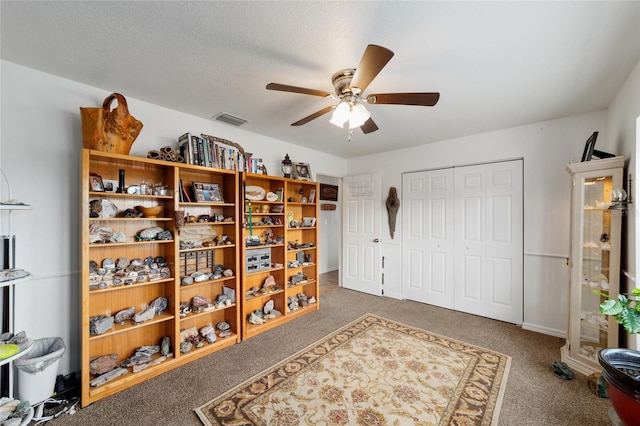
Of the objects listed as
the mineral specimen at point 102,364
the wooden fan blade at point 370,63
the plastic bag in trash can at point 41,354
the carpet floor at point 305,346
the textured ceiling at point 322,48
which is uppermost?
the textured ceiling at point 322,48

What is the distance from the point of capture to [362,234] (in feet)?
14.8

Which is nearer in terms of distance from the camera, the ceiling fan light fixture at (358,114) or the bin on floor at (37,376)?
the bin on floor at (37,376)

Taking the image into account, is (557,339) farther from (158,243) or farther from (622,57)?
(158,243)

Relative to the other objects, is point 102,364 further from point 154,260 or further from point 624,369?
point 624,369

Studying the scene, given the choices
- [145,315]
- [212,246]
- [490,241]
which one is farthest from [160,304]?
[490,241]

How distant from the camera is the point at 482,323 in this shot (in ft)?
10.3

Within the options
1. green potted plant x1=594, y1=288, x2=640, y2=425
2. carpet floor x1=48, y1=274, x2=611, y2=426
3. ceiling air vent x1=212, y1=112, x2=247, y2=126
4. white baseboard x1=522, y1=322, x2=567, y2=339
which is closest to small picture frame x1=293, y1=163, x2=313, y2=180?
ceiling air vent x1=212, y1=112, x2=247, y2=126

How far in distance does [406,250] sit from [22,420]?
414 centimetres

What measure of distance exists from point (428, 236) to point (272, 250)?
2.38m

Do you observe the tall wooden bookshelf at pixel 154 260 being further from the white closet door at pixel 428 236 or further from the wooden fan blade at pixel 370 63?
the white closet door at pixel 428 236

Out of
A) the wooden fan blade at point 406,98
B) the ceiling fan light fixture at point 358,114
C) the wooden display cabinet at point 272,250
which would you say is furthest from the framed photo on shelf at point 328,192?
the wooden fan blade at point 406,98

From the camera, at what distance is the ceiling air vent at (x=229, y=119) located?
2.75 m

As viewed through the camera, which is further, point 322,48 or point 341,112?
point 341,112

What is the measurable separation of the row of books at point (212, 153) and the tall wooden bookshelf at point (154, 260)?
0.38 feet
